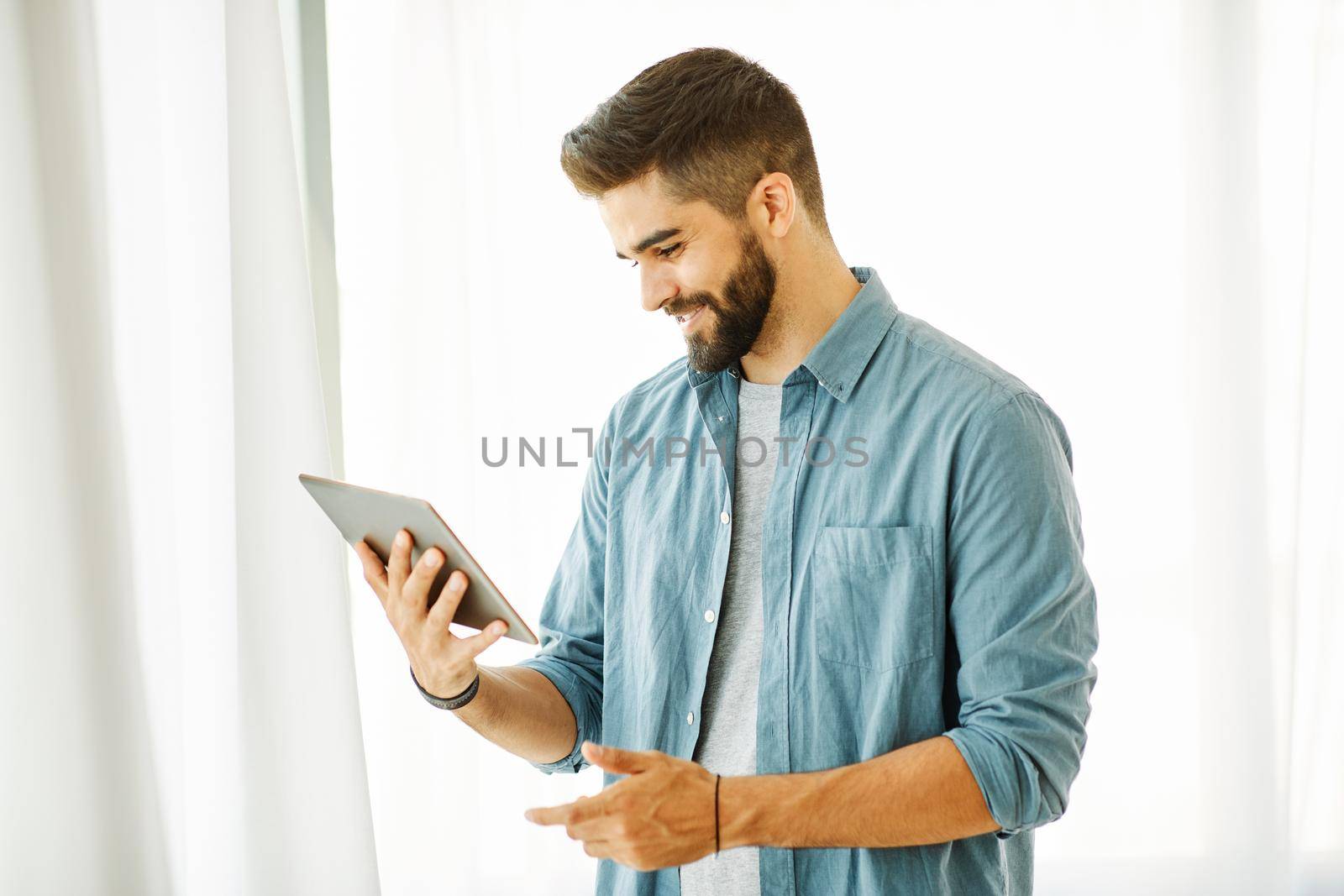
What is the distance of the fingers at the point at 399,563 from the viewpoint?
3.70 feet

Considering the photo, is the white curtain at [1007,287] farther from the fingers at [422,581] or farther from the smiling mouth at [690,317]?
the fingers at [422,581]

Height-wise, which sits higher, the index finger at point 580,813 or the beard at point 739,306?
the beard at point 739,306

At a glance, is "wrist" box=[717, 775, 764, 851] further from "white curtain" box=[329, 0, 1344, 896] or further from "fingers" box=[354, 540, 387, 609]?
"white curtain" box=[329, 0, 1344, 896]

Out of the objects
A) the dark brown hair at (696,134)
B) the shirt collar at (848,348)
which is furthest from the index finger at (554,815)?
the dark brown hair at (696,134)

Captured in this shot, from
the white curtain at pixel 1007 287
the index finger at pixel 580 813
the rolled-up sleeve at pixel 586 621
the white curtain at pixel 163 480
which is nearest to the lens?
the index finger at pixel 580 813

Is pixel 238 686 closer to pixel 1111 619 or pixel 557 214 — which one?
pixel 557 214

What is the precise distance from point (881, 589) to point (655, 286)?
0.45m

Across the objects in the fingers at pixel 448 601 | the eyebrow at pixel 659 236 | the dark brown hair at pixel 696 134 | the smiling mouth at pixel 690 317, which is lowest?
the fingers at pixel 448 601

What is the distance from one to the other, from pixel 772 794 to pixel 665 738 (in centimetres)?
25

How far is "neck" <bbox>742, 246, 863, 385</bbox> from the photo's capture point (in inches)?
49.0

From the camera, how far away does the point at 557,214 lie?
6.89 ft

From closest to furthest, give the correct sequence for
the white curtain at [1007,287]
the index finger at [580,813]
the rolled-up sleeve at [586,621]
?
the index finger at [580,813]
the rolled-up sleeve at [586,621]
the white curtain at [1007,287]

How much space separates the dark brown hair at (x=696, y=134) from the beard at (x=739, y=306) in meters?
0.05

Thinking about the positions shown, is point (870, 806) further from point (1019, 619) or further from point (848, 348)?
point (848, 348)
